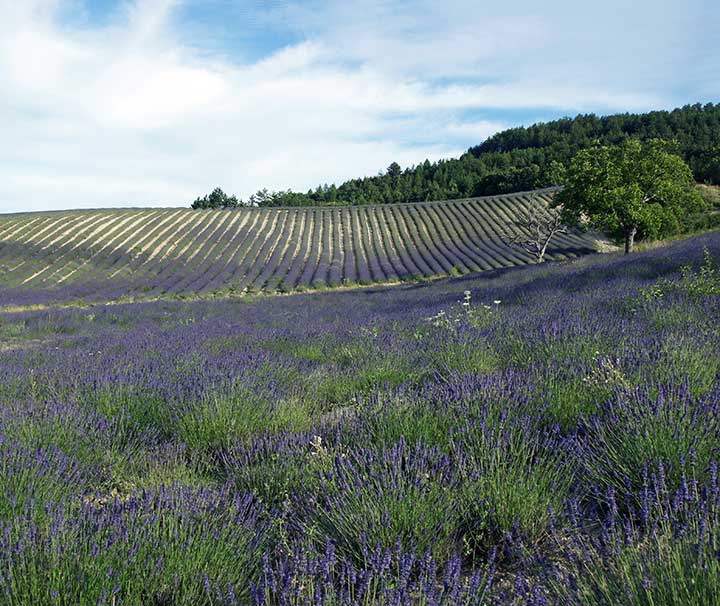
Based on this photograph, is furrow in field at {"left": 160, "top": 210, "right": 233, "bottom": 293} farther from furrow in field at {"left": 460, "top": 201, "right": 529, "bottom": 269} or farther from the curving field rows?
furrow in field at {"left": 460, "top": 201, "right": 529, "bottom": 269}

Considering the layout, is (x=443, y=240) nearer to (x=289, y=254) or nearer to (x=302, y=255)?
(x=302, y=255)

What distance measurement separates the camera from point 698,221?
3647 centimetres

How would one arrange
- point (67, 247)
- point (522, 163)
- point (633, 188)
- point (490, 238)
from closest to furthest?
point (633, 188), point (67, 247), point (490, 238), point (522, 163)

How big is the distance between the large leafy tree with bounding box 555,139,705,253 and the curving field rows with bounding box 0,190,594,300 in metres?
9.19

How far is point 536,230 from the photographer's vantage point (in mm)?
36625

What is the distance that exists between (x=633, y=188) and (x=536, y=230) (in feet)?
53.3

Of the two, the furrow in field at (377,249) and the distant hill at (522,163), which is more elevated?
the distant hill at (522,163)

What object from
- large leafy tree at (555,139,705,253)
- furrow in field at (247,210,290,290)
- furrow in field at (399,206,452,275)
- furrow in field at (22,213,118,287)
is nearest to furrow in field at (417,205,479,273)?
furrow in field at (399,206,452,275)

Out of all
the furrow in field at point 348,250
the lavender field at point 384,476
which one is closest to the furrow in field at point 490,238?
the furrow in field at point 348,250

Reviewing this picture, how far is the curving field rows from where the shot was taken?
29.2 meters

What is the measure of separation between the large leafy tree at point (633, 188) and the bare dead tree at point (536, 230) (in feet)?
24.5

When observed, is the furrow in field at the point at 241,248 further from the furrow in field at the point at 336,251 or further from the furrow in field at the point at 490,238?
the furrow in field at the point at 490,238

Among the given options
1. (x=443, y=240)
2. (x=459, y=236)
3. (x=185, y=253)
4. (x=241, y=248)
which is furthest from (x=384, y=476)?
(x=459, y=236)

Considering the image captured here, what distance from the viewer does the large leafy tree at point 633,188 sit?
20.5 meters
